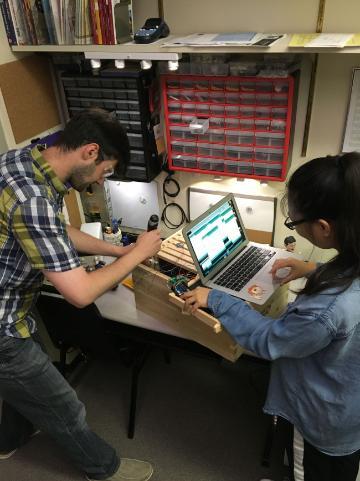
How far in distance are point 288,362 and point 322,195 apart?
1.74 feet

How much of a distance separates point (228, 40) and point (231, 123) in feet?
1.36

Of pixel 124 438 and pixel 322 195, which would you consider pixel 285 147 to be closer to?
pixel 322 195

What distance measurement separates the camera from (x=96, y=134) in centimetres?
129

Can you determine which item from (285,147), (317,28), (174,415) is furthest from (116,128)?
(174,415)

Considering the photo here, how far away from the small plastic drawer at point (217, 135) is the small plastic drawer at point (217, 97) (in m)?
0.13

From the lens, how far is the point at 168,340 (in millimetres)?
1867

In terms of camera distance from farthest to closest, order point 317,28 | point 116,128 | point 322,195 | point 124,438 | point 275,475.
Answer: point 124,438, point 275,475, point 317,28, point 116,128, point 322,195

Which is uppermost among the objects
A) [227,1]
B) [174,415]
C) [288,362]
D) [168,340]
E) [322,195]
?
[227,1]

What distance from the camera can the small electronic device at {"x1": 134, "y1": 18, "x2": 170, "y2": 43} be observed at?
1658mm

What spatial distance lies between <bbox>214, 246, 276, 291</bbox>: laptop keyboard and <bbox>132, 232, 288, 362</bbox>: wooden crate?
0.39ft

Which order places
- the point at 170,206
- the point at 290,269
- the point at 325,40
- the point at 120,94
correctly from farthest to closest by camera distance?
the point at 170,206
the point at 120,94
the point at 290,269
the point at 325,40

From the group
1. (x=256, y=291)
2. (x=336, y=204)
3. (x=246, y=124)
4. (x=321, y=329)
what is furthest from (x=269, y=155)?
(x=321, y=329)

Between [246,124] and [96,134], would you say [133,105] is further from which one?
[96,134]

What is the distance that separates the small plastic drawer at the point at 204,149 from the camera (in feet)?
6.51
